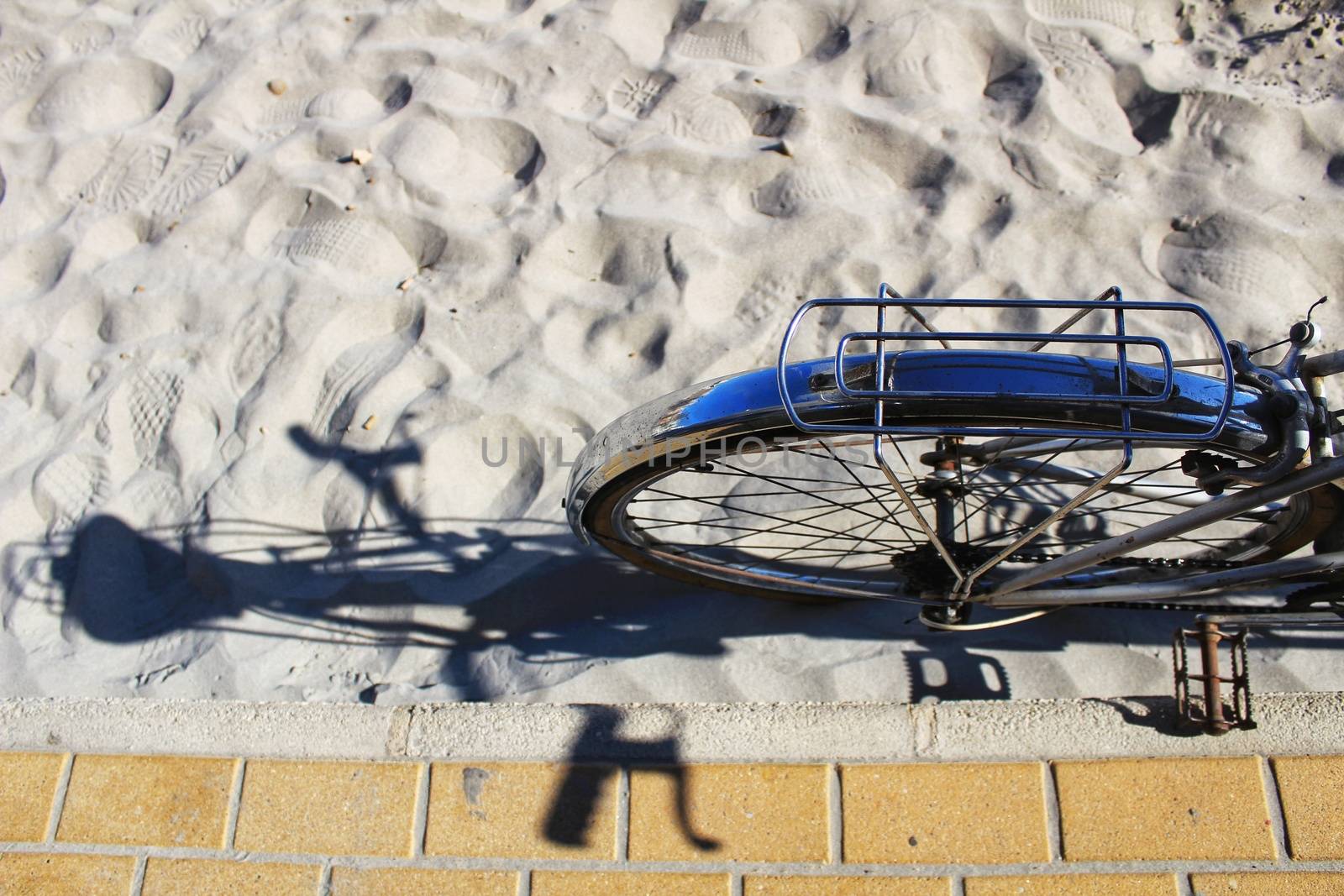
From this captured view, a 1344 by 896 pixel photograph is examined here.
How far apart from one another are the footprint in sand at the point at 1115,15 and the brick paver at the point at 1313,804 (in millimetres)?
2387

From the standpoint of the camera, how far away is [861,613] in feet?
8.56

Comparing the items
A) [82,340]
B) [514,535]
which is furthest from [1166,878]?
[82,340]

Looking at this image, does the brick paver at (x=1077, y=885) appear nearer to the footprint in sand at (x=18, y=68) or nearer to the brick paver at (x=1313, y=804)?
the brick paver at (x=1313, y=804)

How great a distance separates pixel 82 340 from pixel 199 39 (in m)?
1.37

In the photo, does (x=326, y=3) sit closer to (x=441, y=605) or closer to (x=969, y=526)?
(x=441, y=605)

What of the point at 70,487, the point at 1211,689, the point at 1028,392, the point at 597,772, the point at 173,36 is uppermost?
the point at 173,36

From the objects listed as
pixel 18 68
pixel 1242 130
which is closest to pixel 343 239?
pixel 18 68

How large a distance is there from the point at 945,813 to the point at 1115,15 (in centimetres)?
271

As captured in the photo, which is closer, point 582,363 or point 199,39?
point 582,363

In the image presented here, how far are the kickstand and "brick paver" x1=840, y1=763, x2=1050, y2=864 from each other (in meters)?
0.33

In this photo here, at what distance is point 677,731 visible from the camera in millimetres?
2207

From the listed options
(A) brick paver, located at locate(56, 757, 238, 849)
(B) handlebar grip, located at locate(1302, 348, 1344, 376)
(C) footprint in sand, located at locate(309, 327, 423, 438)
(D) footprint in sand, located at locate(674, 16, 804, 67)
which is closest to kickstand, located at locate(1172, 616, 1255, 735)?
(B) handlebar grip, located at locate(1302, 348, 1344, 376)

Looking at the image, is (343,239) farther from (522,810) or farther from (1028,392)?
(1028,392)

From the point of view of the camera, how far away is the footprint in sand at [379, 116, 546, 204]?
11.0ft
